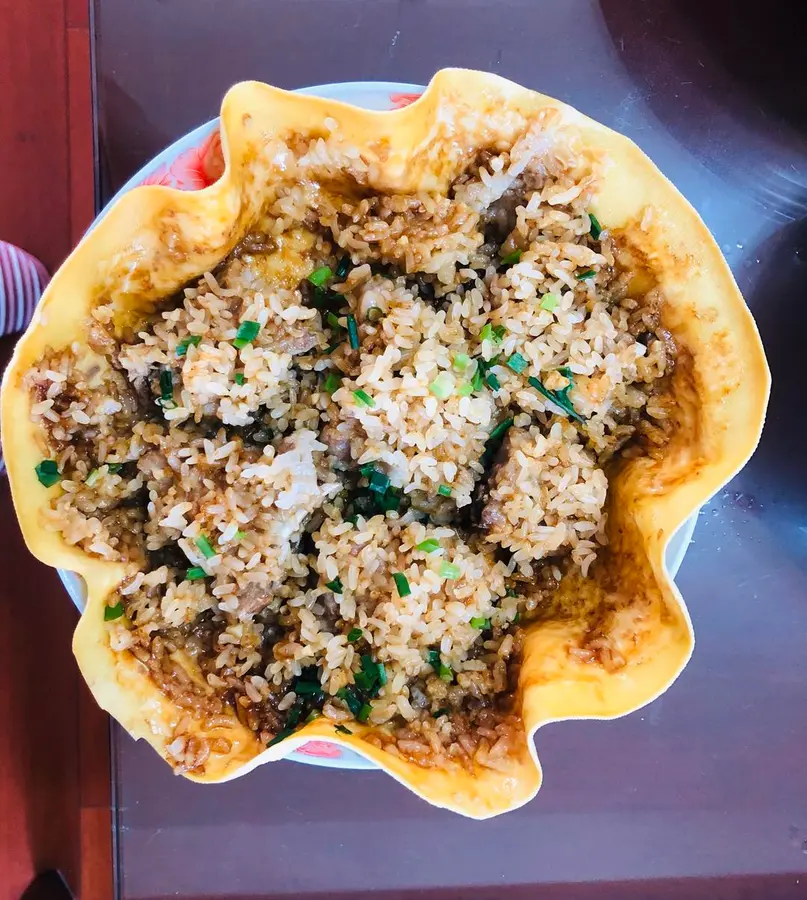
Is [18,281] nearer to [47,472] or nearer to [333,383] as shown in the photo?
[47,472]

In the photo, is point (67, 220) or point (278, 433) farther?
point (67, 220)

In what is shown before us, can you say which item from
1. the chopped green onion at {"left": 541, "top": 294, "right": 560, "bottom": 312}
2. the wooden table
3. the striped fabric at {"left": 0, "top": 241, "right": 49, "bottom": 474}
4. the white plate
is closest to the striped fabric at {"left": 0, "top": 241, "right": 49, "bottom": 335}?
the striped fabric at {"left": 0, "top": 241, "right": 49, "bottom": 474}

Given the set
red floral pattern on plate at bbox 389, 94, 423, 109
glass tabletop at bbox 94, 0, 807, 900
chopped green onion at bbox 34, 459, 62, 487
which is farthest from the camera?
glass tabletop at bbox 94, 0, 807, 900

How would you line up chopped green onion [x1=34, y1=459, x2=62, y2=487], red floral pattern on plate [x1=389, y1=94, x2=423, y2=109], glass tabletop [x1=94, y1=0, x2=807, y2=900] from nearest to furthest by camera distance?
chopped green onion [x1=34, y1=459, x2=62, y2=487] < red floral pattern on plate [x1=389, y1=94, x2=423, y2=109] < glass tabletop [x1=94, y1=0, x2=807, y2=900]

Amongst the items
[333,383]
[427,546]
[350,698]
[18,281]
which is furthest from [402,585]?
[18,281]

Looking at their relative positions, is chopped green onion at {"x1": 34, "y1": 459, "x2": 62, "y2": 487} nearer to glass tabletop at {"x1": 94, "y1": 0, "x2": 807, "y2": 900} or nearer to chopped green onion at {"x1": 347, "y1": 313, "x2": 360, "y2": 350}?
chopped green onion at {"x1": 347, "y1": 313, "x2": 360, "y2": 350}

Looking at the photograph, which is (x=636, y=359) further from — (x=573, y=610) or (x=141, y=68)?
(x=141, y=68)

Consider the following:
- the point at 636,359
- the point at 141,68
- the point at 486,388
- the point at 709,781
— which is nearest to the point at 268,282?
the point at 486,388
